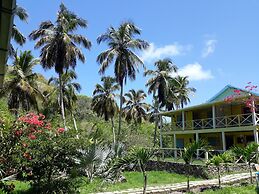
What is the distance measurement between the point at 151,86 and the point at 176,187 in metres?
24.5

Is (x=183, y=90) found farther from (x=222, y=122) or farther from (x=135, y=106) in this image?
(x=222, y=122)

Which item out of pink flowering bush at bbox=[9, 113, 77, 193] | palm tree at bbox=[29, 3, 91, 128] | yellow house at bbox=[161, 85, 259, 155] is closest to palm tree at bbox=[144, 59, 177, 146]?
yellow house at bbox=[161, 85, 259, 155]

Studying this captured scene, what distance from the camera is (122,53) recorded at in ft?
99.6

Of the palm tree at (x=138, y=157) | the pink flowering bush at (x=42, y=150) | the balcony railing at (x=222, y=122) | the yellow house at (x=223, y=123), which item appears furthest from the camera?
the balcony railing at (x=222, y=122)

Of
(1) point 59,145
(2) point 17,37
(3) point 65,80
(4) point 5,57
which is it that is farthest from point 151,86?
(4) point 5,57

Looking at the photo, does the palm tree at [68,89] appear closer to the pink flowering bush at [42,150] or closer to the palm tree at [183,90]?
the palm tree at [183,90]

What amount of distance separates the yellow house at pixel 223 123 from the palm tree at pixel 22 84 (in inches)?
564

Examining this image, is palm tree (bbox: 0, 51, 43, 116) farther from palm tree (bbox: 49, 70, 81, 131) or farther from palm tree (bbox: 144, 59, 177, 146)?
palm tree (bbox: 144, 59, 177, 146)

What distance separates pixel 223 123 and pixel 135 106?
82.4 feet

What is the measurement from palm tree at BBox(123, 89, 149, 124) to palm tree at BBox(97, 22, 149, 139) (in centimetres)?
1779

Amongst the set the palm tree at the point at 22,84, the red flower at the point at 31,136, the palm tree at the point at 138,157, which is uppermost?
the palm tree at the point at 22,84

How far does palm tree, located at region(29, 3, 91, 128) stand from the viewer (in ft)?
86.9

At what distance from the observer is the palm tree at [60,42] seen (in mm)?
26484

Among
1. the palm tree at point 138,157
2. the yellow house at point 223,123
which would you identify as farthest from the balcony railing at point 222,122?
the palm tree at point 138,157
